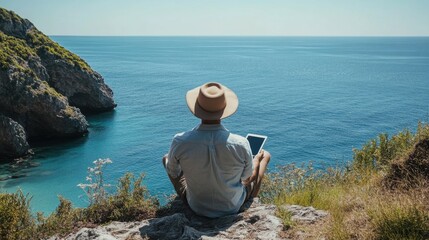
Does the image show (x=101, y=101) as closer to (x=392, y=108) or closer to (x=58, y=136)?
(x=58, y=136)

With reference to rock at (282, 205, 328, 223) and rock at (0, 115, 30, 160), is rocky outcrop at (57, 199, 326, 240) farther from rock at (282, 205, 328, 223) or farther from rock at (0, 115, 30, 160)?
rock at (0, 115, 30, 160)

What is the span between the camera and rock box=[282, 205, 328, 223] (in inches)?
220

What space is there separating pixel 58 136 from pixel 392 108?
50.5m

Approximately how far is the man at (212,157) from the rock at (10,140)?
128 ft

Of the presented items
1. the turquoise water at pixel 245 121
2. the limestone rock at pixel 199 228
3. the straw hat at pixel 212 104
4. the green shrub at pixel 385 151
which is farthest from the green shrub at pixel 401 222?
the turquoise water at pixel 245 121

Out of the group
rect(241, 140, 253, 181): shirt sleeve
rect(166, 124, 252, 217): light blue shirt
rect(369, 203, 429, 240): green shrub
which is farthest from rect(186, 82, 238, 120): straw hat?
rect(369, 203, 429, 240): green shrub

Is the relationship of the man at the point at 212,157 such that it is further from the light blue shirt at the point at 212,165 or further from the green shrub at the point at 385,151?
the green shrub at the point at 385,151

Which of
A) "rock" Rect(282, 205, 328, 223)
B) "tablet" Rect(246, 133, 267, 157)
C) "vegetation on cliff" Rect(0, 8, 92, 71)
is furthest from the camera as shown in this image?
"vegetation on cliff" Rect(0, 8, 92, 71)

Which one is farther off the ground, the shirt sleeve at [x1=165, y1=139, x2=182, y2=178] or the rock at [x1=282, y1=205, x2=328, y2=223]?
the shirt sleeve at [x1=165, y1=139, x2=182, y2=178]

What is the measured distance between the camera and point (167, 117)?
193 ft

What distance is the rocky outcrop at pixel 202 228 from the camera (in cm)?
524

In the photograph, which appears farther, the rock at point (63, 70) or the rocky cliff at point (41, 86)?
the rock at point (63, 70)

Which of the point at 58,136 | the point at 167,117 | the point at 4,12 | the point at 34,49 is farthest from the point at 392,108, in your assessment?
the point at 4,12

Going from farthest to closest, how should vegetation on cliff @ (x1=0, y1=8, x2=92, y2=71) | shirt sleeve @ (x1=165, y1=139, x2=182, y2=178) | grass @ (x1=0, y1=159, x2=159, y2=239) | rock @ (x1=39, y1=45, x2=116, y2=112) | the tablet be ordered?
rock @ (x1=39, y1=45, x2=116, y2=112) → vegetation on cliff @ (x1=0, y1=8, x2=92, y2=71) → the tablet → grass @ (x1=0, y1=159, x2=159, y2=239) → shirt sleeve @ (x1=165, y1=139, x2=182, y2=178)
